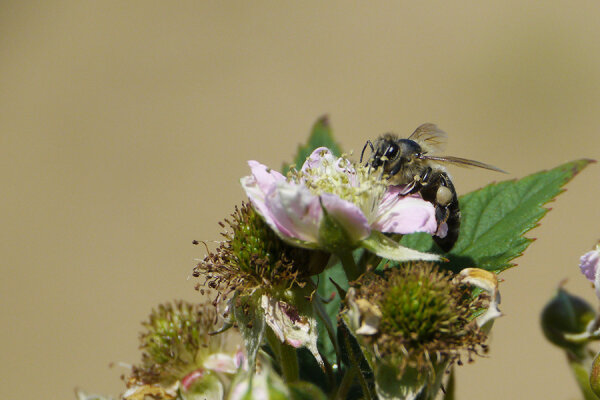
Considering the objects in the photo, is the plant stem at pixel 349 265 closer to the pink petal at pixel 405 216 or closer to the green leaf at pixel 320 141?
the pink petal at pixel 405 216

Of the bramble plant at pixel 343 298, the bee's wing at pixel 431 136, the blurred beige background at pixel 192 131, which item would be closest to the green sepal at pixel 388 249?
the bramble plant at pixel 343 298

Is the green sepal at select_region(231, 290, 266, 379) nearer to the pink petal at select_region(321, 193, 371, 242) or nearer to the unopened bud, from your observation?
the pink petal at select_region(321, 193, 371, 242)

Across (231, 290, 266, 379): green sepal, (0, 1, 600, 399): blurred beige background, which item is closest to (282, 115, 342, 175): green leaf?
(231, 290, 266, 379): green sepal

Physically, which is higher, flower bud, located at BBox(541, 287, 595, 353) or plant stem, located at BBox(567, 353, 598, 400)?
flower bud, located at BBox(541, 287, 595, 353)

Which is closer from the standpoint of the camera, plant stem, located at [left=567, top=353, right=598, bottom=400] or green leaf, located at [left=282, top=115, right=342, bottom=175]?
plant stem, located at [left=567, top=353, right=598, bottom=400]

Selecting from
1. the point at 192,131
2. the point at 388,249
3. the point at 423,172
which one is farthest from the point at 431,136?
the point at 192,131

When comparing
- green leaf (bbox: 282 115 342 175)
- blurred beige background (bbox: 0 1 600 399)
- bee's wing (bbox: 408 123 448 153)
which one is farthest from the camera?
blurred beige background (bbox: 0 1 600 399)
